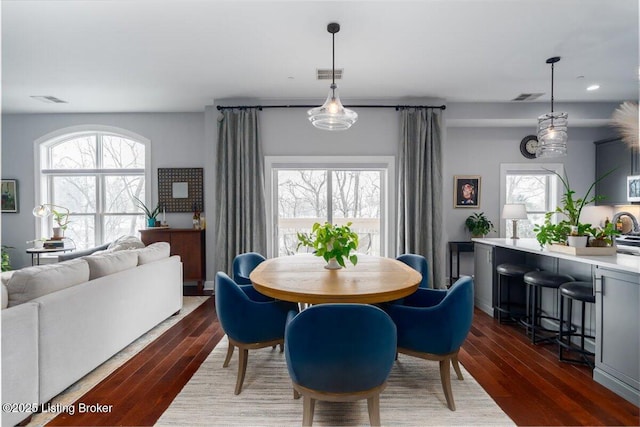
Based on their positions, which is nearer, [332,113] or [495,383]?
[495,383]

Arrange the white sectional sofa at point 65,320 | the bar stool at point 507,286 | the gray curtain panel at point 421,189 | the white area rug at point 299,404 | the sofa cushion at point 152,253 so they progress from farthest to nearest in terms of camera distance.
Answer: the gray curtain panel at point 421,189, the bar stool at point 507,286, the sofa cushion at point 152,253, the white area rug at point 299,404, the white sectional sofa at point 65,320

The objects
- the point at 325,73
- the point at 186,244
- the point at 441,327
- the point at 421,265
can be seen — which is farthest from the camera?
the point at 186,244

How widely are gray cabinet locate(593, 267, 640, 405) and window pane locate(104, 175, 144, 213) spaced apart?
605 centimetres

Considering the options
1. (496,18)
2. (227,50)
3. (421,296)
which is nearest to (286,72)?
(227,50)

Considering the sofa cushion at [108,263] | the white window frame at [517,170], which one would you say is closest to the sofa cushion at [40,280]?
the sofa cushion at [108,263]

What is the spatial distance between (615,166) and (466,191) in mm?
2201

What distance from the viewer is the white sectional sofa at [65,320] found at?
161 cm

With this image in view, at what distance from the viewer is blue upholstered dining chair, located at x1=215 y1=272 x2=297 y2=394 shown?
6.31 feet

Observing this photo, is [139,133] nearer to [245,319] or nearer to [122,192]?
[122,192]

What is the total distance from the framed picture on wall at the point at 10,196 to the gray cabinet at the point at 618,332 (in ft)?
25.8

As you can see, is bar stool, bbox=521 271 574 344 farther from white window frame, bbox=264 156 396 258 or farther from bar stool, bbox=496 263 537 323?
white window frame, bbox=264 156 396 258

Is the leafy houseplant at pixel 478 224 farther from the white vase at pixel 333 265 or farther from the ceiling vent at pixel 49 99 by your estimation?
the ceiling vent at pixel 49 99

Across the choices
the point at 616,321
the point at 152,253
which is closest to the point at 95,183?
the point at 152,253

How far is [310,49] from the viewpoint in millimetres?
2963
